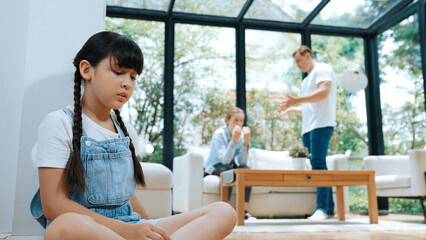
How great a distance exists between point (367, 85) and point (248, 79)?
1.62 m

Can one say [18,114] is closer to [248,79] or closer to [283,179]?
[283,179]

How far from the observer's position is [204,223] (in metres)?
1.03

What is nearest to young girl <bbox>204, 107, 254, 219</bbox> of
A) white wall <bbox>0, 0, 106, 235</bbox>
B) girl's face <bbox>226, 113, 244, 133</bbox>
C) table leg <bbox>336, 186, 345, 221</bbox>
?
girl's face <bbox>226, 113, 244, 133</bbox>

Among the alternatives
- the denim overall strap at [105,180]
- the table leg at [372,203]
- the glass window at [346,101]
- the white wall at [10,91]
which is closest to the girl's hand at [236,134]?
the table leg at [372,203]

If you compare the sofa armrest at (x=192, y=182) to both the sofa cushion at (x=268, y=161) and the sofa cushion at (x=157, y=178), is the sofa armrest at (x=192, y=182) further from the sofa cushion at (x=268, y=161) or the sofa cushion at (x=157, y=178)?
the sofa cushion at (x=268, y=161)

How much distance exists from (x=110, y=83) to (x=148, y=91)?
3.64 m

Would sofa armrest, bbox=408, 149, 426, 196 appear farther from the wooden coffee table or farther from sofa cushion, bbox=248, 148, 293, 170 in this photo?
sofa cushion, bbox=248, 148, 293, 170

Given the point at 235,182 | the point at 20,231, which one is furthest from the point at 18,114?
the point at 235,182

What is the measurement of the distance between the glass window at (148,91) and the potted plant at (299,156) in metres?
1.68

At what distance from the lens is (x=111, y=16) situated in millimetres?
4738

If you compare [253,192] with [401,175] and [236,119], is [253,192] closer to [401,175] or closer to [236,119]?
[236,119]

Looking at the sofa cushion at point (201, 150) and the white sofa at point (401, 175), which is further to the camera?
the sofa cushion at point (201, 150)

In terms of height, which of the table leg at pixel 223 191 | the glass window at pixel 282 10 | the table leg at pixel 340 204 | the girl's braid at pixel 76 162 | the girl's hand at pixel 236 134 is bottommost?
the table leg at pixel 340 204

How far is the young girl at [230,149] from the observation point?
3729 millimetres
